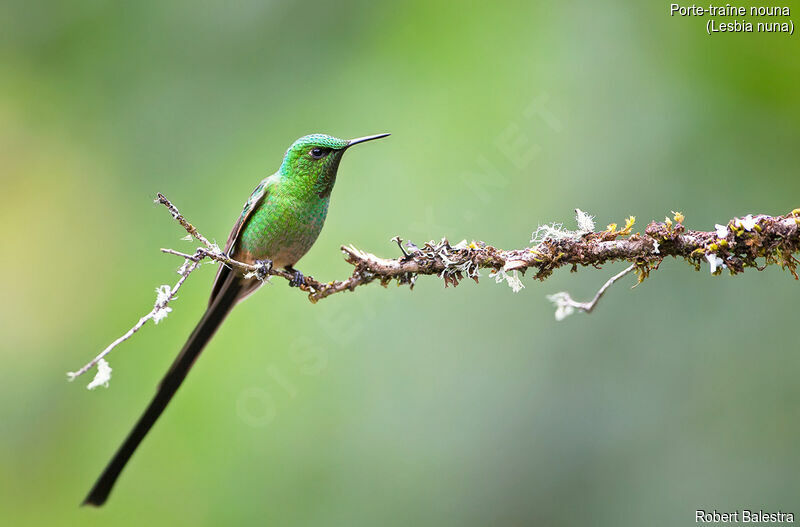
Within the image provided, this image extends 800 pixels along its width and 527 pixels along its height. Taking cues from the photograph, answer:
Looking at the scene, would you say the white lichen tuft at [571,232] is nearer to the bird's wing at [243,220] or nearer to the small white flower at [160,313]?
the small white flower at [160,313]

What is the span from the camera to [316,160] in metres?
2.97

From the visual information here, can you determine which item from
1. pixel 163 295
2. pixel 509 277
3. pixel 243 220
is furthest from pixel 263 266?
pixel 509 277

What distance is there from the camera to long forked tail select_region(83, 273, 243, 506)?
2850 millimetres

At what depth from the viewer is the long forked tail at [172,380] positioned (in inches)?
112

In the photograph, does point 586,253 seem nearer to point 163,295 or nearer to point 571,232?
point 571,232

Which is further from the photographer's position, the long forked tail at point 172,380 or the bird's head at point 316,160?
the bird's head at point 316,160

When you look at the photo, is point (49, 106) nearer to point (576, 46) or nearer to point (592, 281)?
point (576, 46)

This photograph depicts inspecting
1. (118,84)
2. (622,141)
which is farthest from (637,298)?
(118,84)

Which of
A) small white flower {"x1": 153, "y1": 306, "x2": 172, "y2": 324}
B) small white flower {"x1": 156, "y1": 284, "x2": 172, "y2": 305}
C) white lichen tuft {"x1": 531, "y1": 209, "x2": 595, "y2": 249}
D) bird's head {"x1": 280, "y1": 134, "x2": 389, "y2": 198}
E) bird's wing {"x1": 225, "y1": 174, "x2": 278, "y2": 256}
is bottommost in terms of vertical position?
small white flower {"x1": 153, "y1": 306, "x2": 172, "y2": 324}

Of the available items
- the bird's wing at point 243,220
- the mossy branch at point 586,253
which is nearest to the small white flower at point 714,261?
the mossy branch at point 586,253

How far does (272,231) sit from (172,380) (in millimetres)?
759

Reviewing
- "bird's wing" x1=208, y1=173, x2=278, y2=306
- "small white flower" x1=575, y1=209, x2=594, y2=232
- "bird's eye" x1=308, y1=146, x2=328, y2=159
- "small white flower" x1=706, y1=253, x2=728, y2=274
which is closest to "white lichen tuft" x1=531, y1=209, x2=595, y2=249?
"small white flower" x1=575, y1=209, x2=594, y2=232

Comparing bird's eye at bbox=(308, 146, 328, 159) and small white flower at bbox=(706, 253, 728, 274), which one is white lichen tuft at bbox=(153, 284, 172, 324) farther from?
small white flower at bbox=(706, 253, 728, 274)

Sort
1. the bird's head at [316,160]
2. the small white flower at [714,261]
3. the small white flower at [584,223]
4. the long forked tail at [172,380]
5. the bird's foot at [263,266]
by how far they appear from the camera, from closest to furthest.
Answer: the small white flower at [714,261], the small white flower at [584,223], the bird's foot at [263,266], the long forked tail at [172,380], the bird's head at [316,160]
